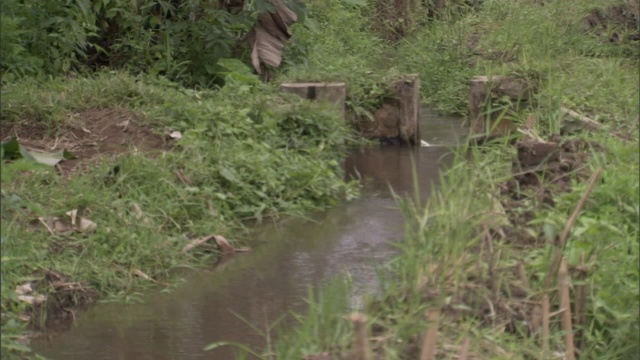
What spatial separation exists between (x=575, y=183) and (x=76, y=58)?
218 inches

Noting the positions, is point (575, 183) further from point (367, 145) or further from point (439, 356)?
point (367, 145)

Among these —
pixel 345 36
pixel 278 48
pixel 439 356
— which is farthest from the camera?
pixel 345 36

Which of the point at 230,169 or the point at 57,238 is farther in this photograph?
the point at 230,169

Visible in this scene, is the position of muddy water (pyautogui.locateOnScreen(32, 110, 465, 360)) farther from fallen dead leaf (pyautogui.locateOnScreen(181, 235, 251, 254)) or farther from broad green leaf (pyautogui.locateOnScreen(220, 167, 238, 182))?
broad green leaf (pyautogui.locateOnScreen(220, 167, 238, 182))

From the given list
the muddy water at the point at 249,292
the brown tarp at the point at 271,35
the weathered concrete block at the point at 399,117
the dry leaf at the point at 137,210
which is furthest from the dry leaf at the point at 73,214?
the brown tarp at the point at 271,35

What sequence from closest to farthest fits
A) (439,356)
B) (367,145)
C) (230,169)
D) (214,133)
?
(439,356) < (230,169) < (214,133) < (367,145)

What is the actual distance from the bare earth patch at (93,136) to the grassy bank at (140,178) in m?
0.01

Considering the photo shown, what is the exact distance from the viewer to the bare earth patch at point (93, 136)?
24.2ft

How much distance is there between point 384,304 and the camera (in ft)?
13.9

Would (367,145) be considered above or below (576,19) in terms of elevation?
below

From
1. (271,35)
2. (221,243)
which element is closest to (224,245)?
(221,243)

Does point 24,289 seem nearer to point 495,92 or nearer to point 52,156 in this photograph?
point 52,156

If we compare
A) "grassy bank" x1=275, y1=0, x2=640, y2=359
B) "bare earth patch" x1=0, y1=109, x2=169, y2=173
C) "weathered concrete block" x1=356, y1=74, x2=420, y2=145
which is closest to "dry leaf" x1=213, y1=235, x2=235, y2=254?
"grassy bank" x1=275, y1=0, x2=640, y2=359

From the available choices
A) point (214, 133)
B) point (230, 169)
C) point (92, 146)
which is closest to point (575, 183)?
point (230, 169)
